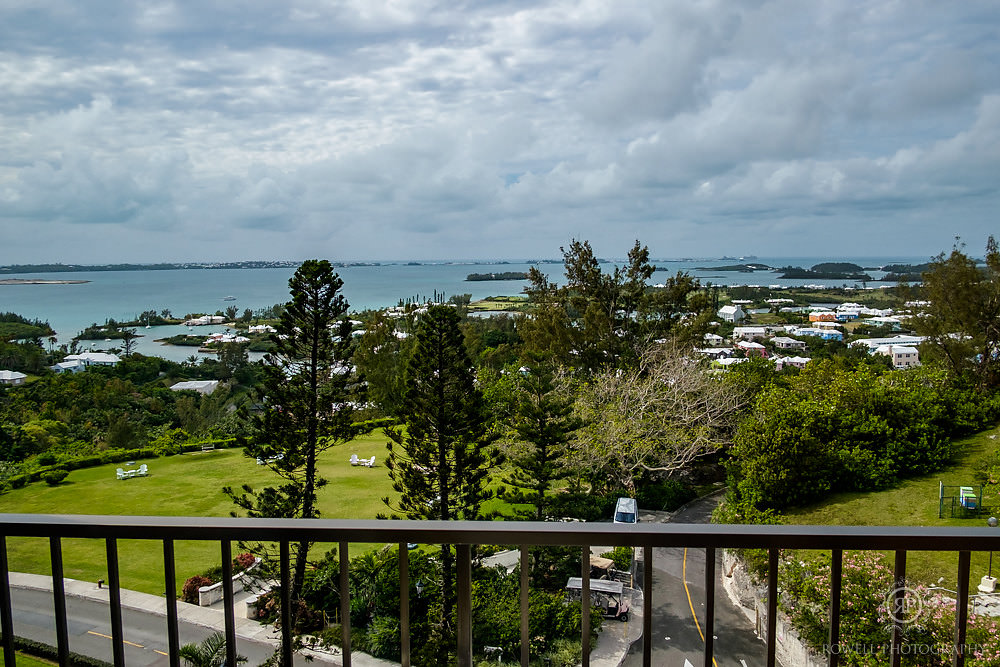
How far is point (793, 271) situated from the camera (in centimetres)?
5944

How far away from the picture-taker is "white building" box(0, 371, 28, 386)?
24.8 meters

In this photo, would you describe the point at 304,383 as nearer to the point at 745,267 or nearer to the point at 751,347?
the point at 751,347

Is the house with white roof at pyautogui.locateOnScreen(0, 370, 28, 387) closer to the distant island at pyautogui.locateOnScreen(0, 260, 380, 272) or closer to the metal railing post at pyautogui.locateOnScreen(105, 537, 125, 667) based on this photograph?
the distant island at pyautogui.locateOnScreen(0, 260, 380, 272)

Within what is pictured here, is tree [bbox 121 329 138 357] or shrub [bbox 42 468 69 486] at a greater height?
tree [bbox 121 329 138 357]

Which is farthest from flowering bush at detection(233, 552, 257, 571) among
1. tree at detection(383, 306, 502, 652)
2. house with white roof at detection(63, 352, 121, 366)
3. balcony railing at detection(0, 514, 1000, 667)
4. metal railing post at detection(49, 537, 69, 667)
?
house with white roof at detection(63, 352, 121, 366)

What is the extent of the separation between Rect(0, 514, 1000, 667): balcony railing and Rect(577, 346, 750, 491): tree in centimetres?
1302

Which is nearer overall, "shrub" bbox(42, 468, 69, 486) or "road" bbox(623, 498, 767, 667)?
"road" bbox(623, 498, 767, 667)

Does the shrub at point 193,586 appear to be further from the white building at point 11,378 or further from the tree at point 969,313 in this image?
the white building at point 11,378

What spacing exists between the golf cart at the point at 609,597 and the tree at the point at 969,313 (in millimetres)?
13349

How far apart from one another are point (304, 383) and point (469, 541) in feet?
34.2

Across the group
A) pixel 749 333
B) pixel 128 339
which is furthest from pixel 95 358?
pixel 749 333

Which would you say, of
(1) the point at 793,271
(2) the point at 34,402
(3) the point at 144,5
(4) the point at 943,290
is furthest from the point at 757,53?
(1) the point at 793,271

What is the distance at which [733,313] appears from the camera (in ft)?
130

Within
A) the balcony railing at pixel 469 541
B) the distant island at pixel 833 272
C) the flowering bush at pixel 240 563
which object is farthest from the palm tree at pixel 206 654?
the distant island at pixel 833 272
